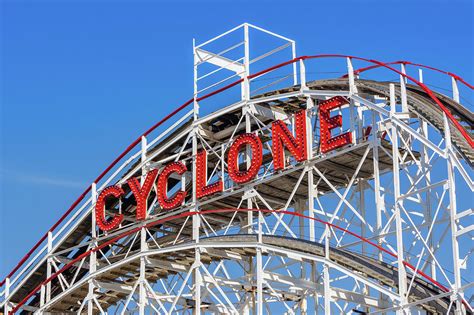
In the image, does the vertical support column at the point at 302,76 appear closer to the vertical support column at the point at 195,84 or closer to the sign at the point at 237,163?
the sign at the point at 237,163

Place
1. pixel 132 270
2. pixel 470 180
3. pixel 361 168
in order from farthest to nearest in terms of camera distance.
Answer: pixel 132 270 → pixel 361 168 → pixel 470 180

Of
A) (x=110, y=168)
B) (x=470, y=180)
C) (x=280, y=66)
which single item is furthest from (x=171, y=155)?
(x=470, y=180)

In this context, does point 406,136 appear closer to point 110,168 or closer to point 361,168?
point 361,168

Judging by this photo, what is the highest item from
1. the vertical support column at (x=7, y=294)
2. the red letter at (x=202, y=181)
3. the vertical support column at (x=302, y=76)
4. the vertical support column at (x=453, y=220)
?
the vertical support column at (x=302, y=76)

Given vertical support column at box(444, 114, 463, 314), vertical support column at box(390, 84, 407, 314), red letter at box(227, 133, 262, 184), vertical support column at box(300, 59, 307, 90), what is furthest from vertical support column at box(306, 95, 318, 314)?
vertical support column at box(444, 114, 463, 314)

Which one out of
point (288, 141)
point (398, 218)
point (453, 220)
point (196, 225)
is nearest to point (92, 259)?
point (196, 225)

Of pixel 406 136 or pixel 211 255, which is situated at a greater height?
pixel 406 136

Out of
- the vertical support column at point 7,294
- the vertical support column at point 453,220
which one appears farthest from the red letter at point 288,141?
the vertical support column at point 7,294

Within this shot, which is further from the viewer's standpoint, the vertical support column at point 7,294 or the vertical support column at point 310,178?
the vertical support column at point 7,294

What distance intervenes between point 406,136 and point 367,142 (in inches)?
100

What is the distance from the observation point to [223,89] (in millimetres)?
53438

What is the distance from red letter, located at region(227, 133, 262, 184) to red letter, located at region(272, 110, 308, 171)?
0.73m

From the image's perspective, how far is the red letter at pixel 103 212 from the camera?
185 ft

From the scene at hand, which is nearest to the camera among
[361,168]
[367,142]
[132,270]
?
[367,142]
